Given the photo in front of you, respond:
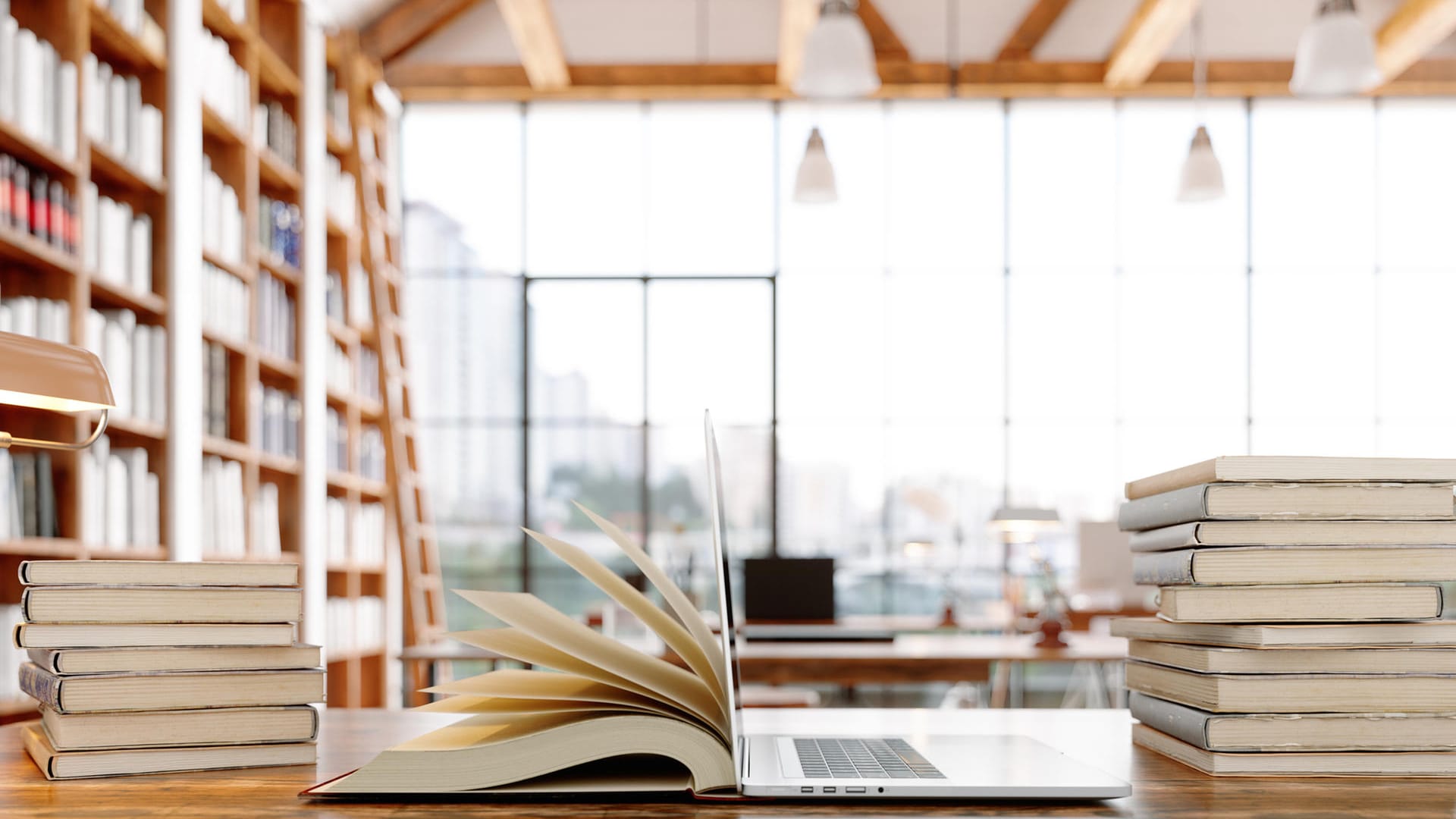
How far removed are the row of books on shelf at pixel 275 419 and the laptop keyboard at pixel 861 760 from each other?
447 centimetres

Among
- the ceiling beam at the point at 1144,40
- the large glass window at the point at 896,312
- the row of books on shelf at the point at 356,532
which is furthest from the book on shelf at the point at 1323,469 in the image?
the large glass window at the point at 896,312

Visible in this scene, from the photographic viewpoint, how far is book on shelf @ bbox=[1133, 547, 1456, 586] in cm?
93

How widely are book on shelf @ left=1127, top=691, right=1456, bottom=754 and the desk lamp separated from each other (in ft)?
3.10

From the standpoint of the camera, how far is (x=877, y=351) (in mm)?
7695

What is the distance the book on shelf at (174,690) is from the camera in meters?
0.94

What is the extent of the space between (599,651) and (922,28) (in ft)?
24.0

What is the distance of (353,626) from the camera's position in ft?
21.1

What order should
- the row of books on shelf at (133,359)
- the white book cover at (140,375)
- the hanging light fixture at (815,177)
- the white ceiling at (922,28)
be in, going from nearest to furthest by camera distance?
the row of books on shelf at (133,359) → the white book cover at (140,375) → the hanging light fixture at (815,177) → the white ceiling at (922,28)

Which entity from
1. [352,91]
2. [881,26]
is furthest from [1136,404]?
[352,91]

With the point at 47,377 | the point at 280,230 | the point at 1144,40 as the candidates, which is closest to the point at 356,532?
the point at 280,230

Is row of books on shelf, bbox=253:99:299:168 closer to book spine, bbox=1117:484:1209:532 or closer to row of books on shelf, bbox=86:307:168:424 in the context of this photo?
row of books on shelf, bbox=86:307:168:424

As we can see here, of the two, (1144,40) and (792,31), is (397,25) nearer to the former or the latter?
(792,31)

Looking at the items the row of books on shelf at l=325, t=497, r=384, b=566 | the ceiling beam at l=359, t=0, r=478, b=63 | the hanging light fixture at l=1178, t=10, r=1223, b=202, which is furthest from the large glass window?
the hanging light fixture at l=1178, t=10, r=1223, b=202

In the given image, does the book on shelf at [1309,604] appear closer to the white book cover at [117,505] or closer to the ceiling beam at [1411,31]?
the white book cover at [117,505]
